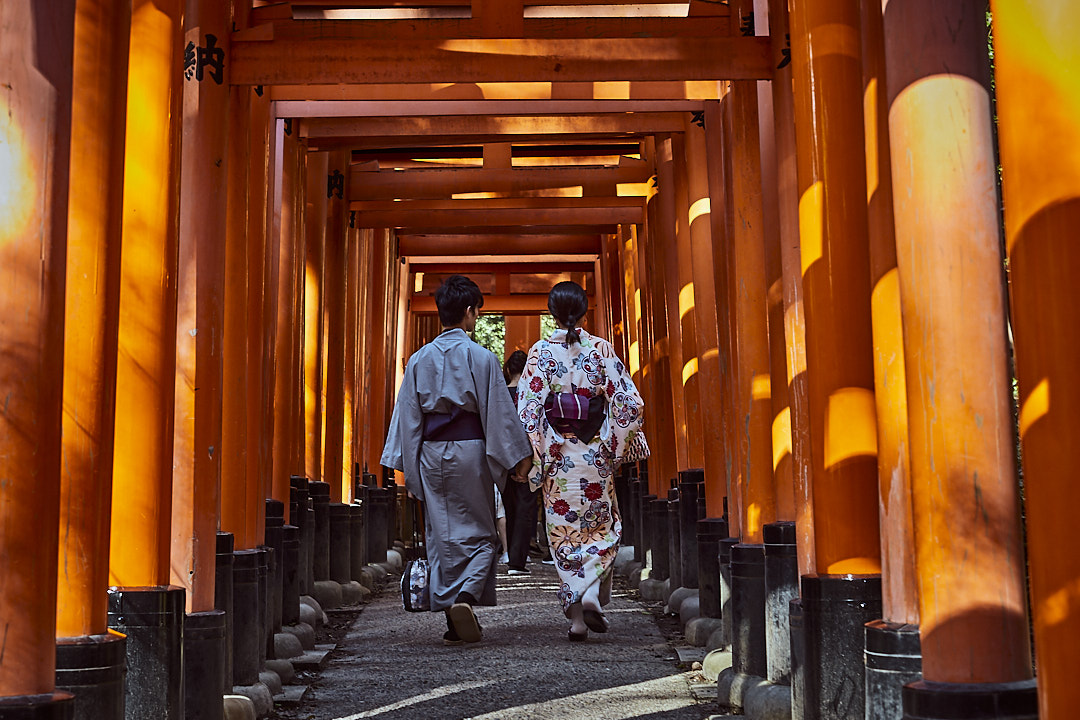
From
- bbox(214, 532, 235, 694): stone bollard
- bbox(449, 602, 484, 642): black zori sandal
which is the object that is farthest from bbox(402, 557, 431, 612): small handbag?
bbox(214, 532, 235, 694): stone bollard

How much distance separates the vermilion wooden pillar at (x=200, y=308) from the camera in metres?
4.55

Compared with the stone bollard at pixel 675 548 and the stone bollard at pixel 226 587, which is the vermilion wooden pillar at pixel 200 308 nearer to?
the stone bollard at pixel 226 587

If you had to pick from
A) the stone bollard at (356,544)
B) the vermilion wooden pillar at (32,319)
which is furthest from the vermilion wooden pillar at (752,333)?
the stone bollard at (356,544)

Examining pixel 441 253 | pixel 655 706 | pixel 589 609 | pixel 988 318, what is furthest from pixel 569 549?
pixel 441 253

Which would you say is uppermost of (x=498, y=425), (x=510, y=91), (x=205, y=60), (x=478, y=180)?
(x=478, y=180)

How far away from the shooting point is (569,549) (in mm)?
7160

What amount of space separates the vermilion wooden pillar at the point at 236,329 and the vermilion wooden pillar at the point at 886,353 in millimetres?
2734

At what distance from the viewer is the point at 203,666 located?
4.48 metres

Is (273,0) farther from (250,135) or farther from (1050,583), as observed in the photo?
(1050,583)

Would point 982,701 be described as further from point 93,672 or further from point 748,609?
point 748,609

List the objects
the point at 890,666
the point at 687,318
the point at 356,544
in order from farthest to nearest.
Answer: the point at 356,544
the point at 687,318
the point at 890,666

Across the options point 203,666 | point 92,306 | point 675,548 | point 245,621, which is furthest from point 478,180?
point 92,306

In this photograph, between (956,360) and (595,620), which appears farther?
(595,620)

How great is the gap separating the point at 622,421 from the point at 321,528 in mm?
2671
